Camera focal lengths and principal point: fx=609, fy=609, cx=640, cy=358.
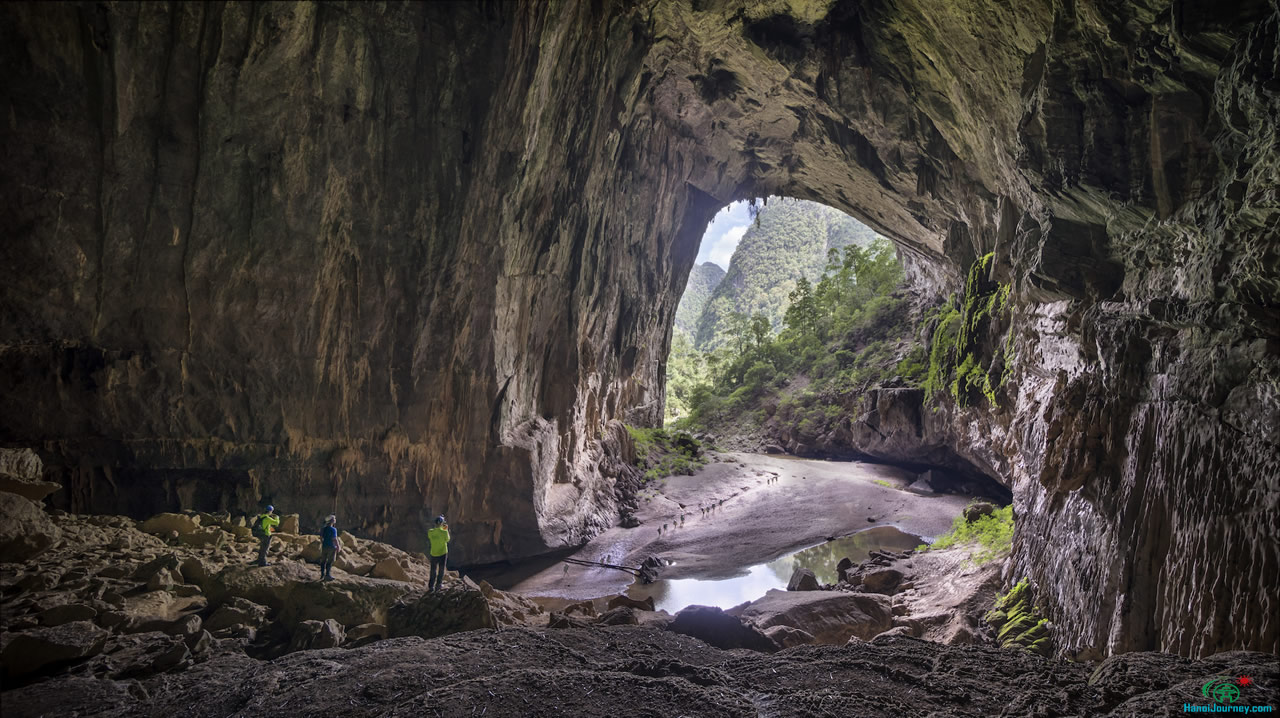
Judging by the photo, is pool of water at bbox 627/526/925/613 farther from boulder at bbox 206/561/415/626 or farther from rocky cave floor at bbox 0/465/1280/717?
boulder at bbox 206/561/415/626

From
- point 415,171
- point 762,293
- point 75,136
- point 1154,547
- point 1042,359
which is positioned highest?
point 762,293

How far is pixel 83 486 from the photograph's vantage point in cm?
1137

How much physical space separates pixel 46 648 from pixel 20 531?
3077 mm

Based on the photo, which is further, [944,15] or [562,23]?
[562,23]

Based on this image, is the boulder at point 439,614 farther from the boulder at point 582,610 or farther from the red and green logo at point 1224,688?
the red and green logo at point 1224,688

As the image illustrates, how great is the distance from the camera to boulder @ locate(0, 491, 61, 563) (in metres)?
7.29

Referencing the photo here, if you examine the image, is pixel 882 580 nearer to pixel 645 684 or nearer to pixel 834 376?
pixel 645 684

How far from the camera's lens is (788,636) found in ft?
32.2

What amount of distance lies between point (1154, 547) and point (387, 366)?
14.1m

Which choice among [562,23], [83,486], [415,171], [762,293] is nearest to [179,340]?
[83,486]

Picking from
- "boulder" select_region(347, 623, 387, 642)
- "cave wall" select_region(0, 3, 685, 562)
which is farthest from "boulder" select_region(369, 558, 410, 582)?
"cave wall" select_region(0, 3, 685, 562)

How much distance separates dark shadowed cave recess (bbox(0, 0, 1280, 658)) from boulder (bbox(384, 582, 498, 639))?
21.9 feet

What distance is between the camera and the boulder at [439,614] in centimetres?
820

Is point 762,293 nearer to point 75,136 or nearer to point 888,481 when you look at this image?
point 888,481
